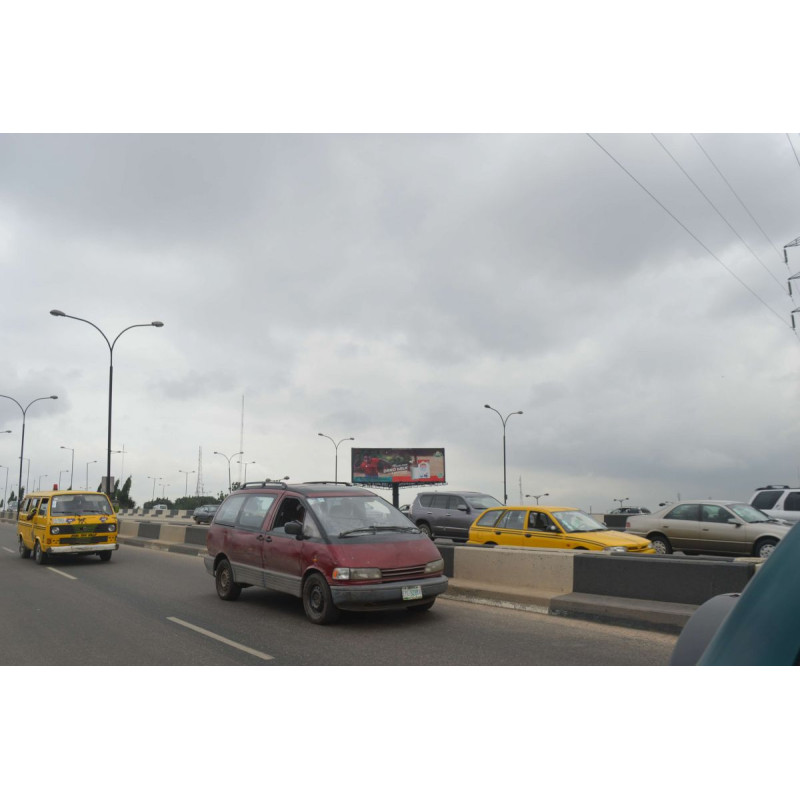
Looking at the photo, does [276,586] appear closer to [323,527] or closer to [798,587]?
[323,527]

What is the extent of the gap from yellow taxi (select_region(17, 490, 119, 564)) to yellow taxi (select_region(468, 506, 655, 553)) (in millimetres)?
9521

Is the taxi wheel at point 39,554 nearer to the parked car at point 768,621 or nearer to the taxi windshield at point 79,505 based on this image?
the taxi windshield at point 79,505

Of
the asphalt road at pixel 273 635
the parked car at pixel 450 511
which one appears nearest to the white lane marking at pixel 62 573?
the asphalt road at pixel 273 635

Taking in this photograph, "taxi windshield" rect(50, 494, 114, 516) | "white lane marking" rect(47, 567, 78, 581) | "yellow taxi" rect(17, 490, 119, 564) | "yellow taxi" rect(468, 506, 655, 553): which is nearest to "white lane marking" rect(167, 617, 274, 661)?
"white lane marking" rect(47, 567, 78, 581)

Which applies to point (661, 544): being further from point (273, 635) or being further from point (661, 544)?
point (273, 635)

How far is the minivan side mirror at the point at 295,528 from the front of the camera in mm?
9219

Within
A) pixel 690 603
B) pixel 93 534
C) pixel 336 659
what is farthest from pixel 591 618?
pixel 93 534

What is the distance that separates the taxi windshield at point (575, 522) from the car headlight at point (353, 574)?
580 cm

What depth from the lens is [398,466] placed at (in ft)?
248

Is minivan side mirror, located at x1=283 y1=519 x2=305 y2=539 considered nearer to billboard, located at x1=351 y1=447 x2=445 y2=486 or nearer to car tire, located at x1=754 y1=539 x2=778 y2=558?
car tire, located at x1=754 y1=539 x2=778 y2=558

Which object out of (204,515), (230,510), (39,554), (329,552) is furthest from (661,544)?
(204,515)

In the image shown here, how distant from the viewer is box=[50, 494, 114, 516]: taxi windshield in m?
18.0

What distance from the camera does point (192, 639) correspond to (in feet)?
26.1

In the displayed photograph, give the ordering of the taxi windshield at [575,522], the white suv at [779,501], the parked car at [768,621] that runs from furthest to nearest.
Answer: the white suv at [779,501], the taxi windshield at [575,522], the parked car at [768,621]
